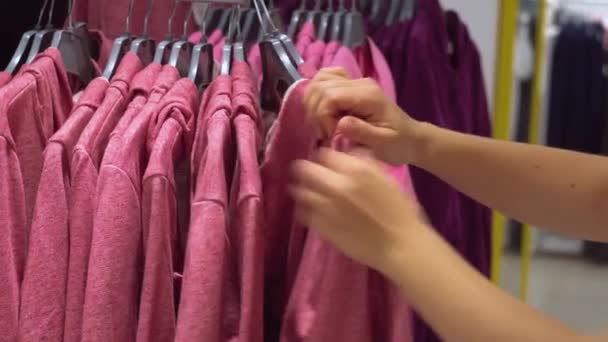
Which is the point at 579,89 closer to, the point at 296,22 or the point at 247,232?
the point at 296,22

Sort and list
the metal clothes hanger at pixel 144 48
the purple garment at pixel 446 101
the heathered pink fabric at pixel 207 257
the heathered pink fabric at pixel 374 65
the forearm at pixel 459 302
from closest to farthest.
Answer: the forearm at pixel 459 302 → the heathered pink fabric at pixel 207 257 → the metal clothes hanger at pixel 144 48 → the heathered pink fabric at pixel 374 65 → the purple garment at pixel 446 101

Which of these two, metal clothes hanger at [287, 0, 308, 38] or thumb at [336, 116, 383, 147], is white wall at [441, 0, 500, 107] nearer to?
metal clothes hanger at [287, 0, 308, 38]

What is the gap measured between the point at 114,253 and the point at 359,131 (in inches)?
9.6

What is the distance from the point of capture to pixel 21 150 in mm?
622

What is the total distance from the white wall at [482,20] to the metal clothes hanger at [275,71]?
0.72 m

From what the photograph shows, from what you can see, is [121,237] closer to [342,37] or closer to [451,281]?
[451,281]

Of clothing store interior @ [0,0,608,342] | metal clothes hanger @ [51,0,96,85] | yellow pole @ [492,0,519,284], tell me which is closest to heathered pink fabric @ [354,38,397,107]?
clothing store interior @ [0,0,608,342]

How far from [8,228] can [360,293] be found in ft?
1.00

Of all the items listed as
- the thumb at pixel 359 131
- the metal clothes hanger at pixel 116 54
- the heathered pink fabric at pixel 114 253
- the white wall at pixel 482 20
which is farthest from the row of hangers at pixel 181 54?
the white wall at pixel 482 20

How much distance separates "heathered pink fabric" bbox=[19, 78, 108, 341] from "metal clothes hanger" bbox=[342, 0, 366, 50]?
0.44m

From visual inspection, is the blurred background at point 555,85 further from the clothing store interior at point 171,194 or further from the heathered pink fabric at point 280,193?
the heathered pink fabric at point 280,193

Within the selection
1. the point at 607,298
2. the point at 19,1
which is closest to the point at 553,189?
the point at 19,1

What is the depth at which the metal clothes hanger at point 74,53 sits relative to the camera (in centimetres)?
75

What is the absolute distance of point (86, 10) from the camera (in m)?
1.03
